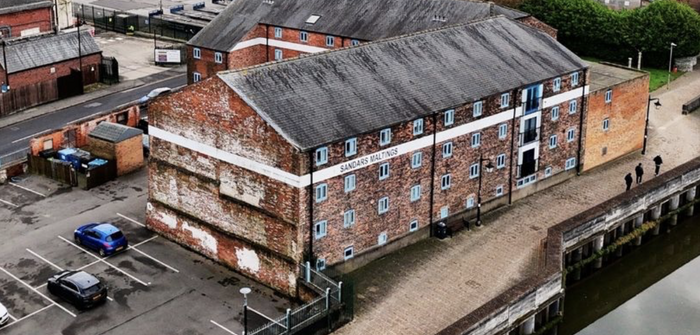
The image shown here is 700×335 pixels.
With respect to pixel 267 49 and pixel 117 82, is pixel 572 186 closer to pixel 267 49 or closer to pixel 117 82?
pixel 267 49

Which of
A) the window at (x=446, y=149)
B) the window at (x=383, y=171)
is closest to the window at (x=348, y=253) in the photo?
the window at (x=383, y=171)

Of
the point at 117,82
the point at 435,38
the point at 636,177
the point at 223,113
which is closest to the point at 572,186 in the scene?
the point at 636,177

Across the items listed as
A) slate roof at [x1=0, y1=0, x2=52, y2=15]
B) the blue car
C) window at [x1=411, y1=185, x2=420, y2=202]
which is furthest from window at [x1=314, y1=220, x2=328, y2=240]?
slate roof at [x1=0, y1=0, x2=52, y2=15]

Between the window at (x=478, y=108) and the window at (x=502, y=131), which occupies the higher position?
the window at (x=478, y=108)

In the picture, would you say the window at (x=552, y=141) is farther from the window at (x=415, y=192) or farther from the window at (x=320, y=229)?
the window at (x=320, y=229)

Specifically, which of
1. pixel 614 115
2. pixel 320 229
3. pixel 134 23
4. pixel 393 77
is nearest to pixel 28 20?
pixel 134 23

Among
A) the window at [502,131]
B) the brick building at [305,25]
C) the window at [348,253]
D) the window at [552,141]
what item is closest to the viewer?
the window at [348,253]

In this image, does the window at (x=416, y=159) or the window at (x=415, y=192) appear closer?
the window at (x=416, y=159)
